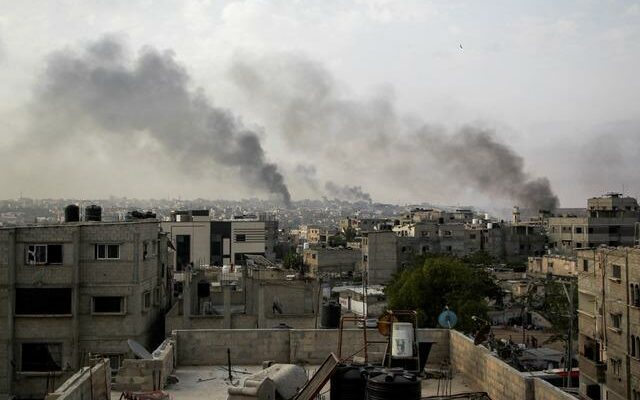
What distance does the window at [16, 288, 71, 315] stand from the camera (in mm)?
18234

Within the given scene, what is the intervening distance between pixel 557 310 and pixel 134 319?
22.3m

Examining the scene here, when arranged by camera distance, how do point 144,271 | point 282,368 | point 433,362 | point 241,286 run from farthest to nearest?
1. point 241,286
2. point 144,271
3. point 433,362
4. point 282,368

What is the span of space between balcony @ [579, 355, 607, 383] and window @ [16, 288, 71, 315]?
16236 millimetres

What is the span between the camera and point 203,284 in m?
23.7

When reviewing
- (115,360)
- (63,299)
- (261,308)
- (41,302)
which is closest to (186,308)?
(261,308)

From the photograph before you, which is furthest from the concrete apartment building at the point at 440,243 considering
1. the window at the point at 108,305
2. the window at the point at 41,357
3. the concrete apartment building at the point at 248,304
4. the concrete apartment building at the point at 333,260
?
the window at the point at 41,357

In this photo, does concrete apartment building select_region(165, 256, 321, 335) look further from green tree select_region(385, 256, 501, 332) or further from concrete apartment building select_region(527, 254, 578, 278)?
concrete apartment building select_region(527, 254, 578, 278)

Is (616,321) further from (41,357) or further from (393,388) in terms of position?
(393,388)

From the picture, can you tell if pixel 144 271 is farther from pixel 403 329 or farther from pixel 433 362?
pixel 403 329

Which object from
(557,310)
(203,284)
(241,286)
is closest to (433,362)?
(203,284)

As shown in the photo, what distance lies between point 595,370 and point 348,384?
57.7 ft

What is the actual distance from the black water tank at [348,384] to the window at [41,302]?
12991mm

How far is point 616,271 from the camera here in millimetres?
21422

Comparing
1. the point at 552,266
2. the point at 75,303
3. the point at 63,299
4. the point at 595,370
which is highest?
the point at 63,299
